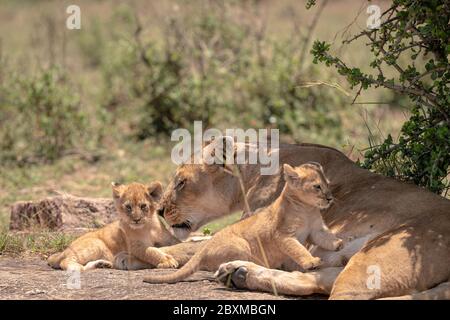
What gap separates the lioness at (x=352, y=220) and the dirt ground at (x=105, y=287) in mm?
243

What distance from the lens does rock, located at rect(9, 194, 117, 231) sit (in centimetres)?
922

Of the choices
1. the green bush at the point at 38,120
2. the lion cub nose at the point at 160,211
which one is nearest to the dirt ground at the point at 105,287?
the lion cub nose at the point at 160,211

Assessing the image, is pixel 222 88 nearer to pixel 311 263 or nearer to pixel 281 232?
pixel 281 232

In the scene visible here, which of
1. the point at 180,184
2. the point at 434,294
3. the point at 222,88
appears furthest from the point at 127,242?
the point at 222,88

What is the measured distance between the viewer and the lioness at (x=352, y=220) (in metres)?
5.79

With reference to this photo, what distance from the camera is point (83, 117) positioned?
14.0 m

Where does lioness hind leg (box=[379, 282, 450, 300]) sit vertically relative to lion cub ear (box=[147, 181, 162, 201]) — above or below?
below

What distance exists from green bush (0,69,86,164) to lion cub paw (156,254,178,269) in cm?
667

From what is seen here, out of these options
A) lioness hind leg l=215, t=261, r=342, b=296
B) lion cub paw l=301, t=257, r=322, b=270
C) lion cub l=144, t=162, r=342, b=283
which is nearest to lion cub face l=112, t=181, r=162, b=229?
lion cub l=144, t=162, r=342, b=283

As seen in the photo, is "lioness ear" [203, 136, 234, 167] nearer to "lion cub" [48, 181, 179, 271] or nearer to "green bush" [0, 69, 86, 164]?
"lion cub" [48, 181, 179, 271]

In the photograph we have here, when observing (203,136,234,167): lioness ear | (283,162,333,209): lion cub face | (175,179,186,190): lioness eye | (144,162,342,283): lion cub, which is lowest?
(144,162,342,283): lion cub

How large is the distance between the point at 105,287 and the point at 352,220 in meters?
1.86

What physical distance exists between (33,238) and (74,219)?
851mm

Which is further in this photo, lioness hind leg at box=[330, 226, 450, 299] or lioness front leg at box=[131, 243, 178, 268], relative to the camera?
lioness front leg at box=[131, 243, 178, 268]
